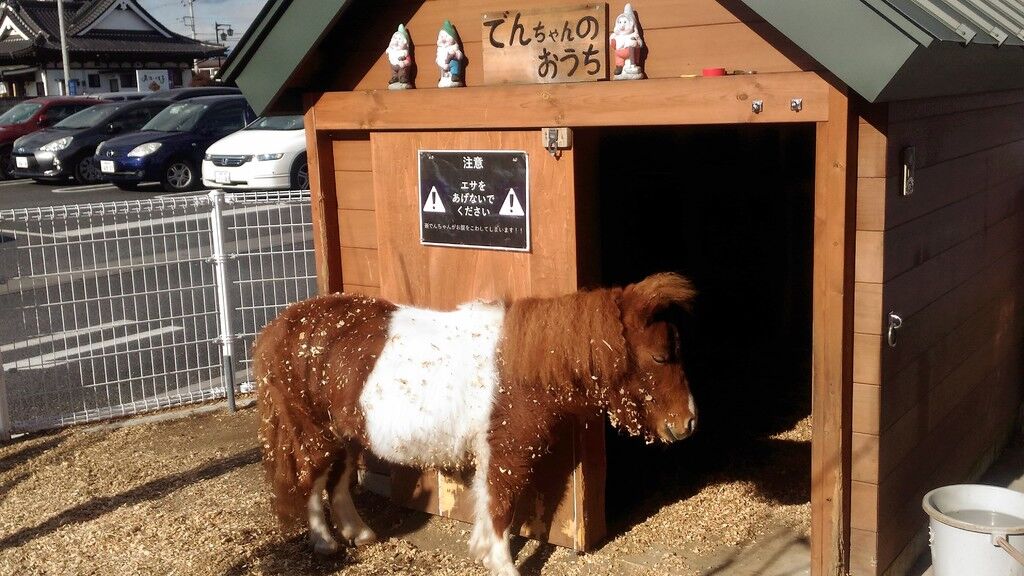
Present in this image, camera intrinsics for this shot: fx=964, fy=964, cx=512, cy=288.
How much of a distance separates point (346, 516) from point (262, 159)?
11180 millimetres

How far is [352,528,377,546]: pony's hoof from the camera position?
4.76m

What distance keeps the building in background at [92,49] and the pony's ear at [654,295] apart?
114ft

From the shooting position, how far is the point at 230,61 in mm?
4922

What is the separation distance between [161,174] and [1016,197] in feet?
50.1

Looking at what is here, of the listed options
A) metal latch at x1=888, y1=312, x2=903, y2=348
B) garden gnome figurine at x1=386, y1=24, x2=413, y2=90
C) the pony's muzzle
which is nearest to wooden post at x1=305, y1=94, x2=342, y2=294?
garden gnome figurine at x1=386, y1=24, x2=413, y2=90

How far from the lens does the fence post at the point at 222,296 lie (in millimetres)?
6641

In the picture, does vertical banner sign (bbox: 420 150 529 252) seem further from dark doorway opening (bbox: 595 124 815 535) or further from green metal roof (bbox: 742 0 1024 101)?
dark doorway opening (bbox: 595 124 815 535)

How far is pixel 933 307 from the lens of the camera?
14.3ft

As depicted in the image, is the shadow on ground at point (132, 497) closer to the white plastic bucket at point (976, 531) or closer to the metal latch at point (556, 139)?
the metal latch at point (556, 139)

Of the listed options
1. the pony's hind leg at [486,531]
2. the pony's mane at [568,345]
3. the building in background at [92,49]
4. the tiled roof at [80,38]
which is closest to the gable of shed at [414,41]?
the pony's mane at [568,345]

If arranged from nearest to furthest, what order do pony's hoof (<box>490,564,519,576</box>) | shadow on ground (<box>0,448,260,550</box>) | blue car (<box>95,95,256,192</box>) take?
1. pony's hoof (<box>490,564,519,576</box>)
2. shadow on ground (<box>0,448,260,550</box>)
3. blue car (<box>95,95,256,192</box>)

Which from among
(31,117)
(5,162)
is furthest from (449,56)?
(31,117)

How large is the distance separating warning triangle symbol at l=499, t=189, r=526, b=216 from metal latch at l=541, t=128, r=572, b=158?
0.29 meters

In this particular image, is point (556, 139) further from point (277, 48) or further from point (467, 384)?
point (277, 48)
